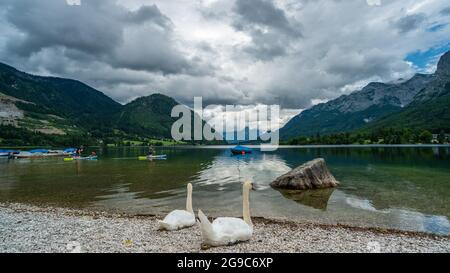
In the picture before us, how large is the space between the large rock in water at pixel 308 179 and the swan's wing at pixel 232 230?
2137 centimetres

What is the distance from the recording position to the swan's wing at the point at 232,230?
12.6 meters

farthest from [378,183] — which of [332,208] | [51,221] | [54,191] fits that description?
[54,191]

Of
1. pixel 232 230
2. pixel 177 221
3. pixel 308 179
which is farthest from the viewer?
pixel 308 179

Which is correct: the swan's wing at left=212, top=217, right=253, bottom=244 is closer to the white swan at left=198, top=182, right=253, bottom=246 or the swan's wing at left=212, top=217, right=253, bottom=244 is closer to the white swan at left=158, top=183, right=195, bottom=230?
the white swan at left=198, top=182, right=253, bottom=246

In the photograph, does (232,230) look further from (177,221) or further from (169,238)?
(177,221)

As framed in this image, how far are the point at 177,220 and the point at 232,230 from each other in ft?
14.9

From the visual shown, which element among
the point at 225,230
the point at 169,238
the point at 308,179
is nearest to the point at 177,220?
the point at 169,238

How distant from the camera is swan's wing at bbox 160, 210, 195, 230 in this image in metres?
15.7

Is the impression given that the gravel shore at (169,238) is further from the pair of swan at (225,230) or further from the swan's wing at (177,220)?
the swan's wing at (177,220)

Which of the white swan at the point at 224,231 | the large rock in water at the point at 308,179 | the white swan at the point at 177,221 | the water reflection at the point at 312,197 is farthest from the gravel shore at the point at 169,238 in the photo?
the large rock in water at the point at 308,179

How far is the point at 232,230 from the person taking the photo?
12.8 m

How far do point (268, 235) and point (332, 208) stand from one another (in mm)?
11579
